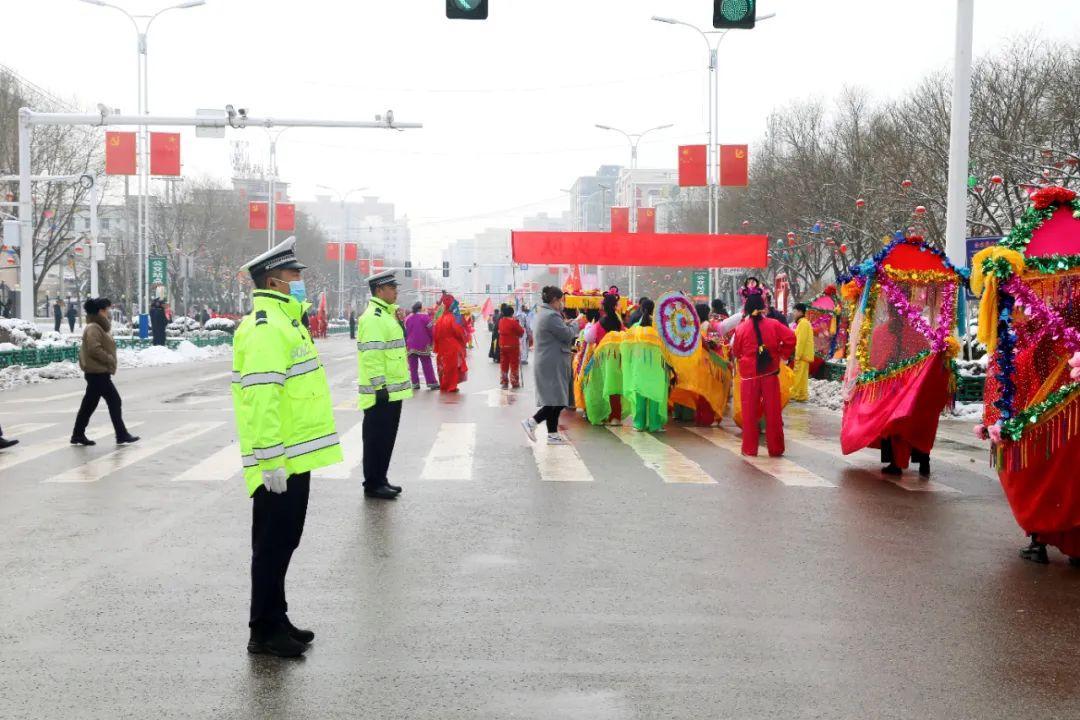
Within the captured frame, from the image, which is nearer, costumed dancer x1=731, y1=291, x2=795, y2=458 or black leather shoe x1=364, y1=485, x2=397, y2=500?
black leather shoe x1=364, y1=485, x2=397, y2=500

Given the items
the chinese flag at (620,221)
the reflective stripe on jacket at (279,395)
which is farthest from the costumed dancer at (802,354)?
the chinese flag at (620,221)

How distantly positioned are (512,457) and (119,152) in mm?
19815

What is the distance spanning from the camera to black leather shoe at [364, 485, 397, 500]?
9.53 m

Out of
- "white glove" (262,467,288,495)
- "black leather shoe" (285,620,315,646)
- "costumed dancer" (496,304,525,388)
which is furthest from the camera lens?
"costumed dancer" (496,304,525,388)

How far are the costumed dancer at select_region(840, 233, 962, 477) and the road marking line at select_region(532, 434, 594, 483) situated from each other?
283 centimetres

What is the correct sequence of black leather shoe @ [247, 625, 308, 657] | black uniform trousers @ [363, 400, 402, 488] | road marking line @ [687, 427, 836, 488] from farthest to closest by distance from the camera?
road marking line @ [687, 427, 836, 488]
black uniform trousers @ [363, 400, 402, 488]
black leather shoe @ [247, 625, 308, 657]

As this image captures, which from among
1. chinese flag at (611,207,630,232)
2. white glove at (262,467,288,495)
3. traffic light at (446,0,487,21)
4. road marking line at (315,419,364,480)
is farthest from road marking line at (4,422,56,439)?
chinese flag at (611,207,630,232)

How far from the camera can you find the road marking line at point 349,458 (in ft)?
35.4

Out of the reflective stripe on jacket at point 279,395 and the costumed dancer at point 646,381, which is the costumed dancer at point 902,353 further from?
the reflective stripe on jacket at point 279,395

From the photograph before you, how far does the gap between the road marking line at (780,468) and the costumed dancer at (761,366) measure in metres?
0.28

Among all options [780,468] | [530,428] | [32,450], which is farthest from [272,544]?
[32,450]

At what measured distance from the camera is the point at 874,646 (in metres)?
5.48

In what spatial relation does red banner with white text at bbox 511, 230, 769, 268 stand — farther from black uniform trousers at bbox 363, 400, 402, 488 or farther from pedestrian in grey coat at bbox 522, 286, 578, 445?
black uniform trousers at bbox 363, 400, 402, 488

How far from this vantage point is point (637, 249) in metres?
27.8
